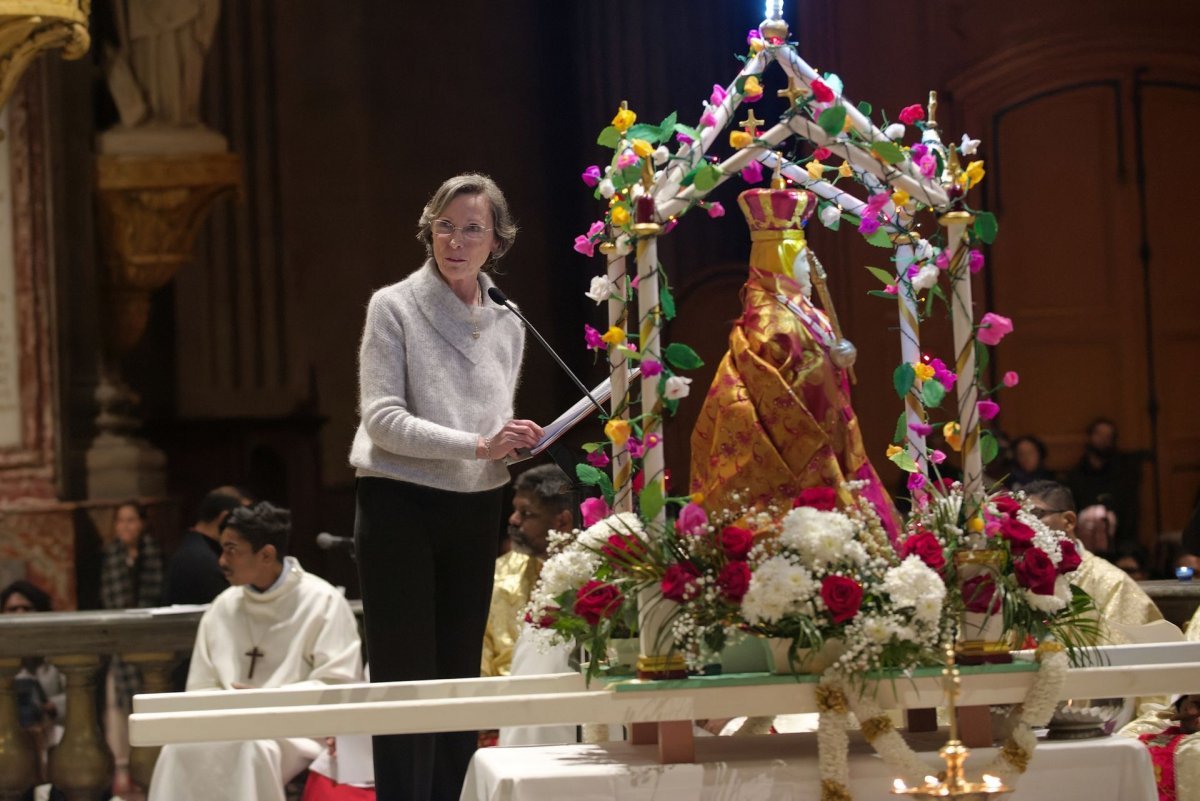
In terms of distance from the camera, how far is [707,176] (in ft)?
13.4

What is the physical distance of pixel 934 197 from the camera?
4.29m

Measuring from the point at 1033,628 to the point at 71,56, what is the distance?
6.25 meters

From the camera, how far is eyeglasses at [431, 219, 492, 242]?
15.0ft

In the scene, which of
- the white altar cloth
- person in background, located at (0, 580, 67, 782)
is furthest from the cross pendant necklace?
the white altar cloth

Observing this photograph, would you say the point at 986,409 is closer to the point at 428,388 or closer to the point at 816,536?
the point at 816,536

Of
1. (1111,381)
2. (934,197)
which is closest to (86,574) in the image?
(1111,381)

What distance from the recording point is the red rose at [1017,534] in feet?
13.4

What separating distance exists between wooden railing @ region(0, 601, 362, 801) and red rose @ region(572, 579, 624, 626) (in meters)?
3.54

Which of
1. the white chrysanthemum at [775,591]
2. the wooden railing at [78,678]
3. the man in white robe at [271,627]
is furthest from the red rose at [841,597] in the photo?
the wooden railing at [78,678]

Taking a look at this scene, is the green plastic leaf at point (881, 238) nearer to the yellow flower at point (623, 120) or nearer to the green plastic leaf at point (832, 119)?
the green plastic leaf at point (832, 119)

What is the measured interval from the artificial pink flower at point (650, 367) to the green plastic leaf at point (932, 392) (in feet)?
2.38

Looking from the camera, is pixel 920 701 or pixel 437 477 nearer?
pixel 920 701

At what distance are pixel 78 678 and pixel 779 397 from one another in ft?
12.6

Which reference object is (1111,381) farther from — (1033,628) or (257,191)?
(1033,628)
